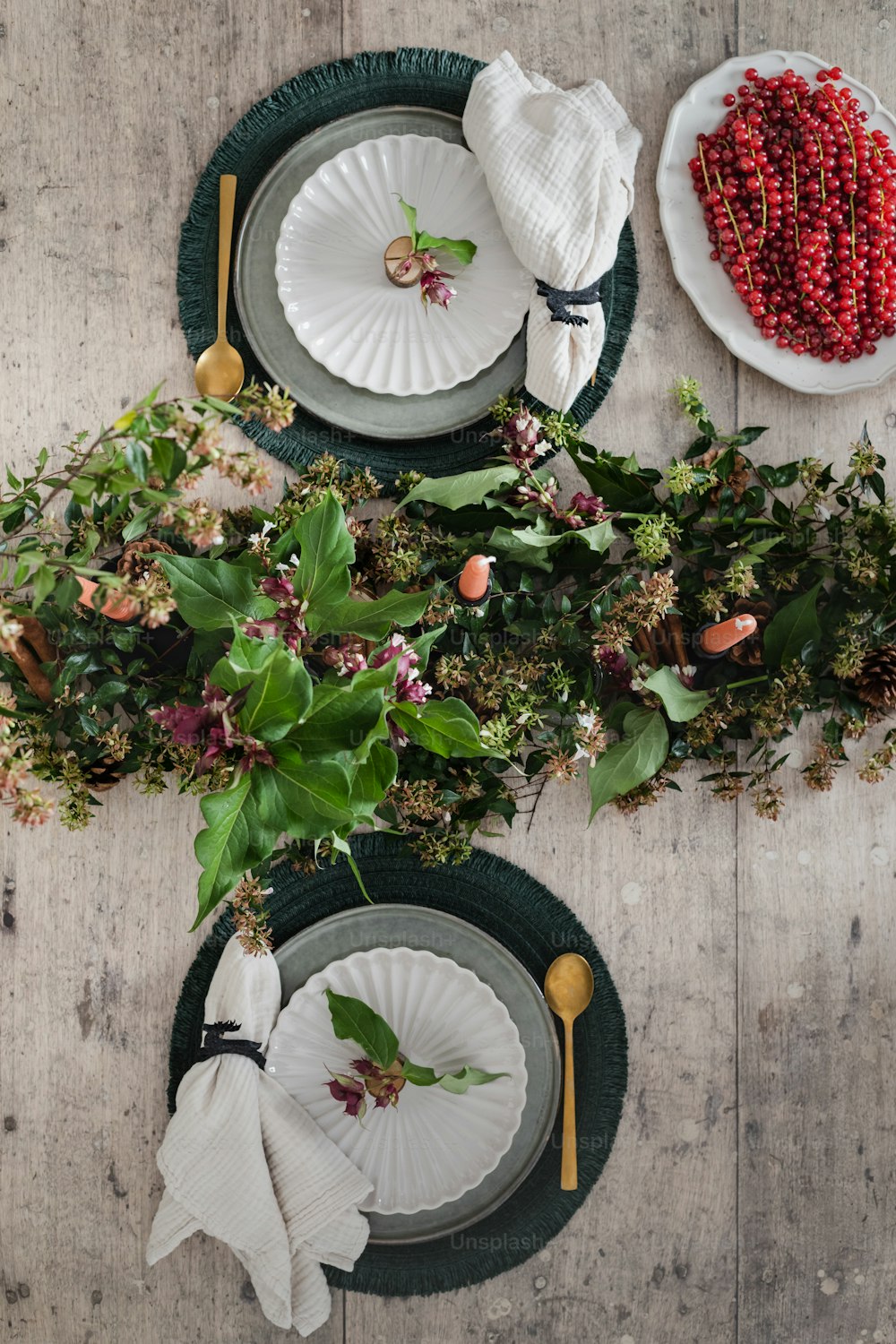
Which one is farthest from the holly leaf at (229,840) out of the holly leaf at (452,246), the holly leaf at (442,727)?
the holly leaf at (452,246)

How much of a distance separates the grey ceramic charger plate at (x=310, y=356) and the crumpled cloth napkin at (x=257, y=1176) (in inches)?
25.8

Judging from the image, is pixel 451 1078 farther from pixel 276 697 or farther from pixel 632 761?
pixel 276 697

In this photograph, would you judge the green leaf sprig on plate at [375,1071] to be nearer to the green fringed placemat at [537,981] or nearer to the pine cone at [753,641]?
the green fringed placemat at [537,981]

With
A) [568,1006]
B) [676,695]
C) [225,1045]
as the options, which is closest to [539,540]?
[676,695]

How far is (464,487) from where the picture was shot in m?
1.05

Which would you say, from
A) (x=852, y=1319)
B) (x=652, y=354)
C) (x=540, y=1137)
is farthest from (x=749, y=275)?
(x=852, y=1319)

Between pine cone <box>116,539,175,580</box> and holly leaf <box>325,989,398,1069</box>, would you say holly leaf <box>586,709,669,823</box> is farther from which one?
pine cone <box>116,539,175,580</box>

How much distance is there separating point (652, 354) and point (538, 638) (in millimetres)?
410

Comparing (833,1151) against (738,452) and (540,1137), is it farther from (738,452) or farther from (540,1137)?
(738,452)

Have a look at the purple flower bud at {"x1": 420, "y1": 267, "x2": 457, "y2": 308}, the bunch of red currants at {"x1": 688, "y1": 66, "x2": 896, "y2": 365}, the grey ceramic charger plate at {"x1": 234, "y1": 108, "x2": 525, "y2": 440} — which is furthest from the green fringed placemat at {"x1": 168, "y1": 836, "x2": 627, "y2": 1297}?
the bunch of red currants at {"x1": 688, "y1": 66, "x2": 896, "y2": 365}

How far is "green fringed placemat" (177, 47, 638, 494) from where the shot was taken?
1.16m

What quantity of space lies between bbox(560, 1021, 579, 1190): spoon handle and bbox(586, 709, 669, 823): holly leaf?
300 millimetres

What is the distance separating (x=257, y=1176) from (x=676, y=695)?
713 mm

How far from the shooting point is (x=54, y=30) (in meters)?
1.17
